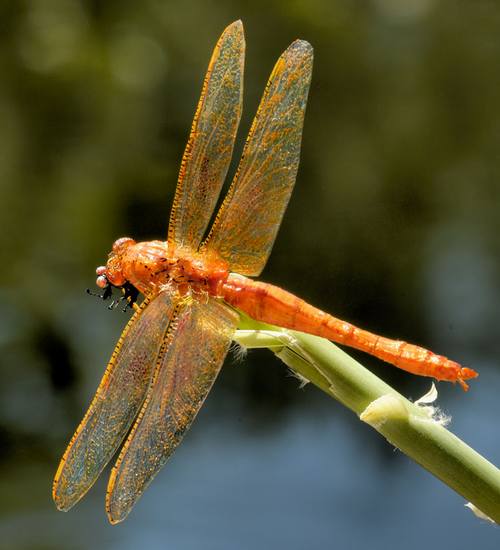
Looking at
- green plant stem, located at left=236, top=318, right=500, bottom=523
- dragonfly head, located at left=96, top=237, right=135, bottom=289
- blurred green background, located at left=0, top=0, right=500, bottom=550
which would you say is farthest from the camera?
blurred green background, located at left=0, top=0, right=500, bottom=550

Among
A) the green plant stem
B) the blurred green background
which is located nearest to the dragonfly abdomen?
the green plant stem

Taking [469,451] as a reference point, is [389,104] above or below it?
above

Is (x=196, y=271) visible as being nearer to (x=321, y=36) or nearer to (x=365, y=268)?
(x=365, y=268)

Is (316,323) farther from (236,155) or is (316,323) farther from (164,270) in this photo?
(236,155)

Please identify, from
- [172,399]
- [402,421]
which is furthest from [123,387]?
[402,421]

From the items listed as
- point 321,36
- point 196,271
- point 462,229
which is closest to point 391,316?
point 462,229

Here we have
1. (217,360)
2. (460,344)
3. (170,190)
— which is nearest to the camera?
(217,360)

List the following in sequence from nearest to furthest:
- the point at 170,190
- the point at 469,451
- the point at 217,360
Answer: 1. the point at 469,451
2. the point at 217,360
3. the point at 170,190

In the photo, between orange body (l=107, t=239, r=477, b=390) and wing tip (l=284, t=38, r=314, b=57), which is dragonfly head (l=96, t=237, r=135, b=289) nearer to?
orange body (l=107, t=239, r=477, b=390)

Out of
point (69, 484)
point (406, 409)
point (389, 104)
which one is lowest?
point (69, 484)
